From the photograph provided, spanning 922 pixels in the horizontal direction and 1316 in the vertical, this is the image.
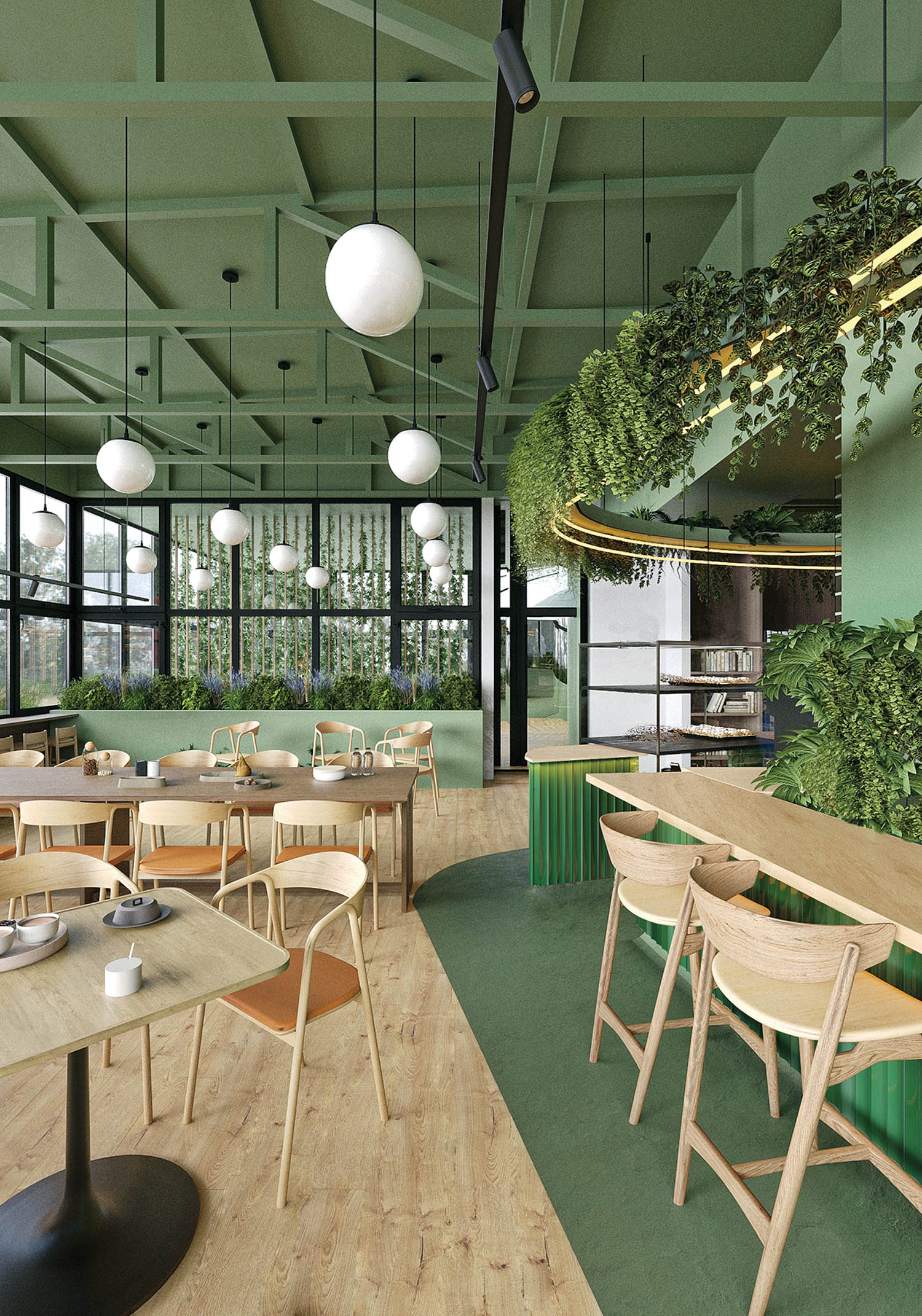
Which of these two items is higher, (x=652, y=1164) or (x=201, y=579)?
(x=201, y=579)

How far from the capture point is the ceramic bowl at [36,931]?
192cm

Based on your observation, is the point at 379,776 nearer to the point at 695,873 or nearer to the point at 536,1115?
the point at 536,1115

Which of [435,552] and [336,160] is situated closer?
[336,160]

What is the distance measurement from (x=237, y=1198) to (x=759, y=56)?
5.01 m

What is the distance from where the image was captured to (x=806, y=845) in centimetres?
221

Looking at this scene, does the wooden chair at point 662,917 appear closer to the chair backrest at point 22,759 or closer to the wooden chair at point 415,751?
the wooden chair at point 415,751

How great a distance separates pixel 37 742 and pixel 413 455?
571cm

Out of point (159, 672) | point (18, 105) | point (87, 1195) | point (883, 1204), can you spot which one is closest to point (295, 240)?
point (18, 105)

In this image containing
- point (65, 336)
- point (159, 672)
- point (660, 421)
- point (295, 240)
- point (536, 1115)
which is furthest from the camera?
point (159, 672)

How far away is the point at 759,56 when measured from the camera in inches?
127

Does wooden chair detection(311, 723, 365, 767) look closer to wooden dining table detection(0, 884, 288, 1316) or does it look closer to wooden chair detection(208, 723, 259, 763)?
wooden chair detection(208, 723, 259, 763)

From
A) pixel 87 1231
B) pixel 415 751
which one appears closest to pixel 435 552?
pixel 415 751

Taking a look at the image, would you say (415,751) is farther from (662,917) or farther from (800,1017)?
(800,1017)

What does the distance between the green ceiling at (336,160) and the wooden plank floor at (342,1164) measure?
3.53m
